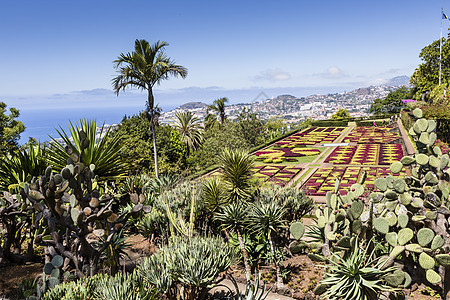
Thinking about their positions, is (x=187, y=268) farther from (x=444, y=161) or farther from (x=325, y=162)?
(x=325, y=162)

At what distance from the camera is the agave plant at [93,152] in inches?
302

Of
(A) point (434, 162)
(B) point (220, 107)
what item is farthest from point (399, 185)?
(B) point (220, 107)

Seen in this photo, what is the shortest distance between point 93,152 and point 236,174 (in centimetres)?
409

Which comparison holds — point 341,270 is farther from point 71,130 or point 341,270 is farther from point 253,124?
point 253,124

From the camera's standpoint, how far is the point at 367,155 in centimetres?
2756

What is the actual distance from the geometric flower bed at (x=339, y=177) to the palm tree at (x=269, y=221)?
887cm

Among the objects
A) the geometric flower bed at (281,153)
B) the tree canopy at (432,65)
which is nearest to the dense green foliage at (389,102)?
the tree canopy at (432,65)

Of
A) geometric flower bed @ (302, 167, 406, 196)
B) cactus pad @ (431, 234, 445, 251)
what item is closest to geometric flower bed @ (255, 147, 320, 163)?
geometric flower bed @ (302, 167, 406, 196)

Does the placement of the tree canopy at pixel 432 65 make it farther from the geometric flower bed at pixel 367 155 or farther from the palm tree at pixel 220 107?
the palm tree at pixel 220 107

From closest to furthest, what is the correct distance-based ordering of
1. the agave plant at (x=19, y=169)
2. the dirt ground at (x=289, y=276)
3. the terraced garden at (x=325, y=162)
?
the dirt ground at (x=289, y=276), the agave plant at (x=19, y=169), the terraced garden at (x=325, y=162)

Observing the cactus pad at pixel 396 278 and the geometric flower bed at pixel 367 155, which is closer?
the cactus pad at pixel 396 278

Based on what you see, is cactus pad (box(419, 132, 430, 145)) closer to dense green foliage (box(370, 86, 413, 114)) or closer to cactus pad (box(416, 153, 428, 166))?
cactus pad (box(416, 153, 428, 166))

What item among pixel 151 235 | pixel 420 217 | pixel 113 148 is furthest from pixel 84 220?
pixel 420 217

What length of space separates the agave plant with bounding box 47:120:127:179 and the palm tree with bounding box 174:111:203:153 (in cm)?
2113
